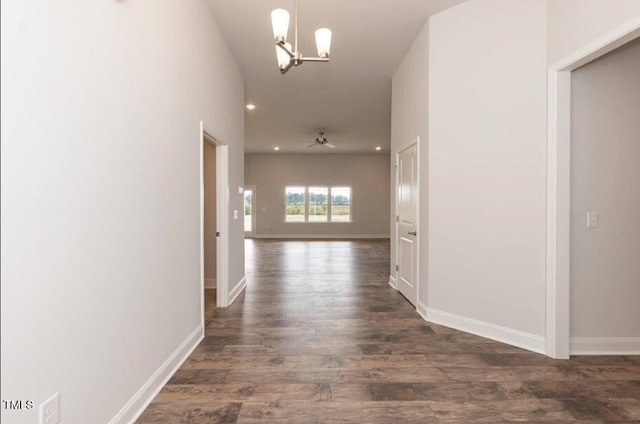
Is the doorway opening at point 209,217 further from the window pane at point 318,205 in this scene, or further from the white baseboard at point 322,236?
the window pane at point 318,205

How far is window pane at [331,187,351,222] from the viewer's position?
13547 millimetres

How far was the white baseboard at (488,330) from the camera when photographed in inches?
122

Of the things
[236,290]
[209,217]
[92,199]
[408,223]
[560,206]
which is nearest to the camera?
[92,199]

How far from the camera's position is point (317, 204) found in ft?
44.3

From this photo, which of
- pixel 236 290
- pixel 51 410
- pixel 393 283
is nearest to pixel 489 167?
pixel 393 283

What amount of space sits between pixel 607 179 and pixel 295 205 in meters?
11.0

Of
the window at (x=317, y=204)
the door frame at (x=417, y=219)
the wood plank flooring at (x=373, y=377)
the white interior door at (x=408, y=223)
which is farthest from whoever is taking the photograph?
the window at (x=317, y=204)

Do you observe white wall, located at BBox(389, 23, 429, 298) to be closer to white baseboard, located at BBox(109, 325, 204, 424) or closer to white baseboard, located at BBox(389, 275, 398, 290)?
white baseboard, located at BBox(389, 275, 398, 290)

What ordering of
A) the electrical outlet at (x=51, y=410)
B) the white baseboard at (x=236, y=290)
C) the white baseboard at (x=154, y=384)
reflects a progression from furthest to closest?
the white baseboard at (x=236, y=290) → the white baseboard at (x=154, y=384) → the electrical outlet at (x=51, y=410)

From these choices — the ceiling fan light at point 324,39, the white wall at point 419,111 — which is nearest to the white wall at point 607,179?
the white wall at point 419,111

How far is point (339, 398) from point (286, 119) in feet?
22.3

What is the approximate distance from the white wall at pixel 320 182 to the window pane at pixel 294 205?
0.19 metres

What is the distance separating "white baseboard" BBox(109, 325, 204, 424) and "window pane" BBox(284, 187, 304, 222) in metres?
10.3

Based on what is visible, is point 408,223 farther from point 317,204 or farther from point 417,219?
point 317,204
